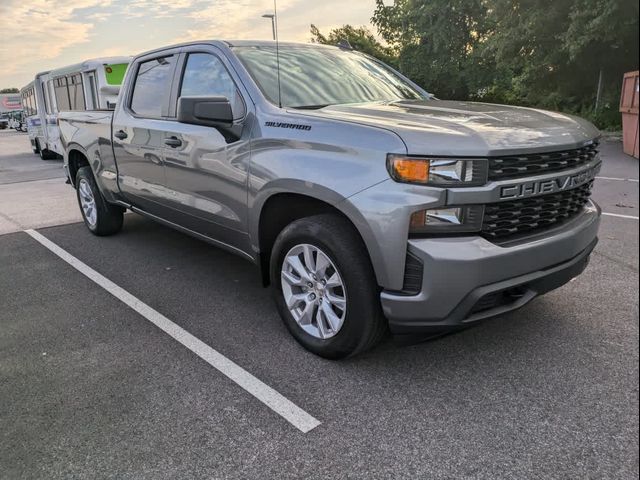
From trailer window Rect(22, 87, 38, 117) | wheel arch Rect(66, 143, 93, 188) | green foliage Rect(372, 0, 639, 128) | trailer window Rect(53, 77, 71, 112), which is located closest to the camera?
green foliage Rect(372, 0, 639, 128)

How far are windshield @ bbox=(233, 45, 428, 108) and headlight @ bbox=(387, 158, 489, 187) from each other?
1.25 meters

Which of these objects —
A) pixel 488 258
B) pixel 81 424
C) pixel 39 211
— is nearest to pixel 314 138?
pixel 488 258

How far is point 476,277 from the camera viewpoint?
247 cm

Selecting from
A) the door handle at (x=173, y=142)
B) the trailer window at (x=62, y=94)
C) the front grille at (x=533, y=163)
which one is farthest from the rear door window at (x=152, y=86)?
the trailer window at (x=62, y=94)

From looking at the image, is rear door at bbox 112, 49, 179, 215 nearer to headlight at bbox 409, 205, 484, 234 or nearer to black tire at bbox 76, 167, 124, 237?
black tire at bbox 76, 167, 124, 237

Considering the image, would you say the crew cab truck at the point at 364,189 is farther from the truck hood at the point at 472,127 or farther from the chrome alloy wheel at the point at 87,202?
the chrome alloy wheel at the point at 87,202

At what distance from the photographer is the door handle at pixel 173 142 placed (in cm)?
407

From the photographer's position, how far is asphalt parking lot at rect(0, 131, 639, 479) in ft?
7.63

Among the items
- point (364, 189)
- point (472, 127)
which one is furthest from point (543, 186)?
point (364, 189)

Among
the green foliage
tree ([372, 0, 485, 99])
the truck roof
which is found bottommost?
the green foliage

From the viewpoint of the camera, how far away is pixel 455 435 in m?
2.47

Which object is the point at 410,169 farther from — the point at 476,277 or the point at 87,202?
the point at 87,202

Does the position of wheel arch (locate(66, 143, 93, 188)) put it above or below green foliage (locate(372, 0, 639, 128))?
below

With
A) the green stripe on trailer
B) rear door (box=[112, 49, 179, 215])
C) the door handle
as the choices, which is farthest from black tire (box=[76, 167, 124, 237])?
Answer: the green stripe on trailer
